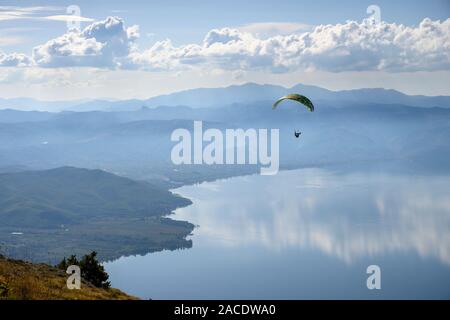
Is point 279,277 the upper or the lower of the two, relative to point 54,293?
upper

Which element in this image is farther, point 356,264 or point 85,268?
point 356,264
